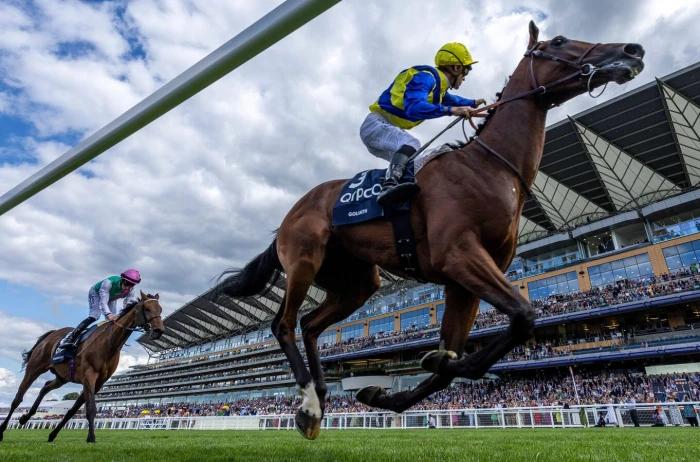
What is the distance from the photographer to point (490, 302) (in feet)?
9.12

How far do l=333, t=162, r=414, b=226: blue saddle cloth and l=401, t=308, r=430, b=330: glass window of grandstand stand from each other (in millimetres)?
44485

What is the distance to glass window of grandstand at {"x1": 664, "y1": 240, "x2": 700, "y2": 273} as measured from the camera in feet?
109

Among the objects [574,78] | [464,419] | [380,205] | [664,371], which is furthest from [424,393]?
[664,371]

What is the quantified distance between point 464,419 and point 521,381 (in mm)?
19600

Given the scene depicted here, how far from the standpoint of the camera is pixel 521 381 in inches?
1433

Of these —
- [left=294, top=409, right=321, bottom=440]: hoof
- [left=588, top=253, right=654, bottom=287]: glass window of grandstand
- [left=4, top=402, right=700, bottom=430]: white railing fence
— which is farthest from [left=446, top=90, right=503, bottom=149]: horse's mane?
[left=588, top=253, right=654, bottom=287]: glass window of grandstand

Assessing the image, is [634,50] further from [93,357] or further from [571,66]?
[93,357]

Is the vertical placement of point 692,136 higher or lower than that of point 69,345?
higher

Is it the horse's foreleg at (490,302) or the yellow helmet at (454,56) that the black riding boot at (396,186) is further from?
the yellow helmet at (454,56)

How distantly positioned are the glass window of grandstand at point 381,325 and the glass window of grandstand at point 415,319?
198 centimetres

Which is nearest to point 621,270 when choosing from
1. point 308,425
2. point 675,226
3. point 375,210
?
point 675,226

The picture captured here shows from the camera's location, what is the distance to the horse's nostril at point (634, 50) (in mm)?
3559

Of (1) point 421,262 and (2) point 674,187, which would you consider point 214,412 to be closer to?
(2) point 674,187

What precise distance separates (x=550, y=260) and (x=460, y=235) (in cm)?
4406
